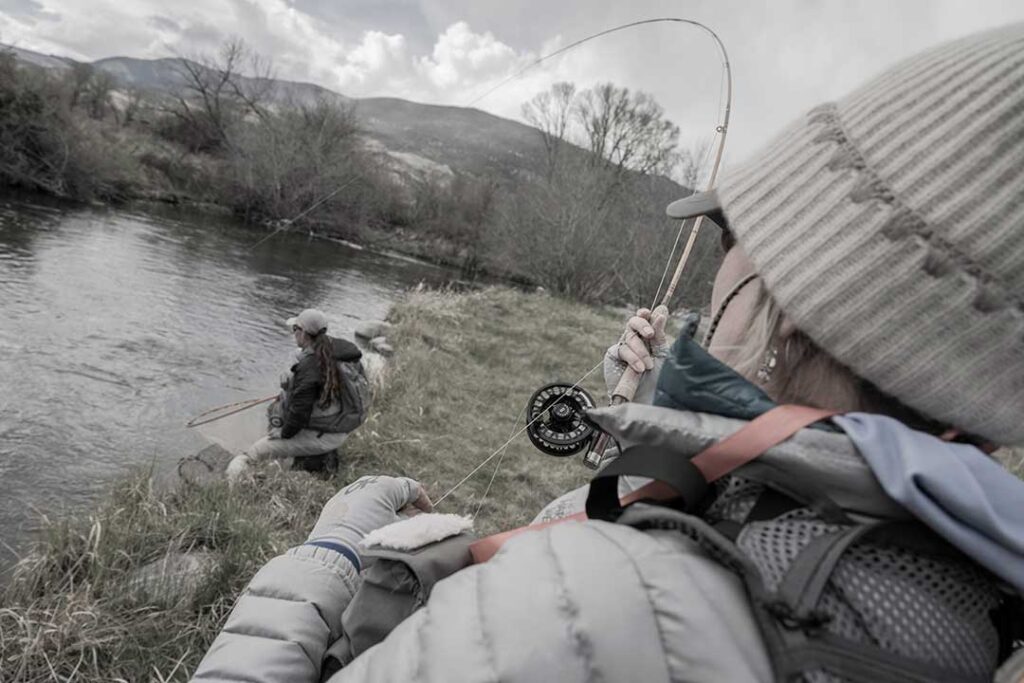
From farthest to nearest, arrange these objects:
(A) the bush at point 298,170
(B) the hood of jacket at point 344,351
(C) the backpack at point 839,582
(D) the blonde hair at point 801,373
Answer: (A) the bush at point 298,170
(B) the hood of jacket at point 344,351
(D) the blonde hair at point 801,373
(C) the backpack at point 839,582

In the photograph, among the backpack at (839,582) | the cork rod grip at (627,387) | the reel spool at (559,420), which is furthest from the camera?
the reel spool at (559,420)

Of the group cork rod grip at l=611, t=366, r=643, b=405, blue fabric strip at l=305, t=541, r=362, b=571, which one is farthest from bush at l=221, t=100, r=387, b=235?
blue fabric strip at l=305, t=541, r=362, b=571

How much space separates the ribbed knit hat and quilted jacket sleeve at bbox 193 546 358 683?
1.04 m

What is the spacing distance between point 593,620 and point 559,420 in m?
1.90

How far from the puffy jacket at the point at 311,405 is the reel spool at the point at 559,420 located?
12.0ft

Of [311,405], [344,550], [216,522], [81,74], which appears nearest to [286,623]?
[344,550]

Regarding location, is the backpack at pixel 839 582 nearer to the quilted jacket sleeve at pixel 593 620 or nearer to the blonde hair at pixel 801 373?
the quilted jacket sleeve at pixel 593 620

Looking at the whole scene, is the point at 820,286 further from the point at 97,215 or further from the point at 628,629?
the point at 97,215

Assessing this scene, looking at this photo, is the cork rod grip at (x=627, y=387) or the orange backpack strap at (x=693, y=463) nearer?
the orange backpack strap at (x=693, y=463)

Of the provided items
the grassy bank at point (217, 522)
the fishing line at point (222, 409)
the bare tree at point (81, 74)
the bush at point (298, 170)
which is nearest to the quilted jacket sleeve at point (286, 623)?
the grassy bank at point (217, 522)

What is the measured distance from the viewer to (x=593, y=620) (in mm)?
690

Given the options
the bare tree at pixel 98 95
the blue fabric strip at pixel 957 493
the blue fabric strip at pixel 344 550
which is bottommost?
the blue fabric strip at pixel 344 550

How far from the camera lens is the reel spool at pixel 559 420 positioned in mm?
2496

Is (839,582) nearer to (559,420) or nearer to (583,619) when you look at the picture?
(583,619)
